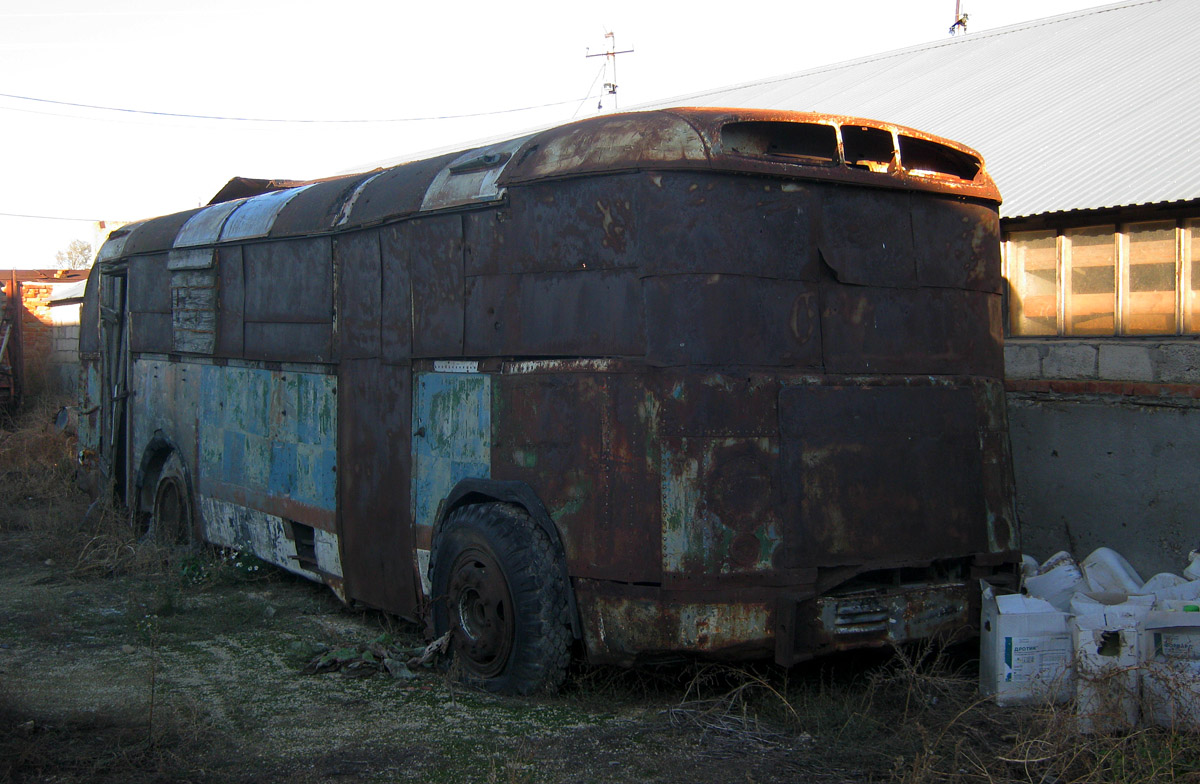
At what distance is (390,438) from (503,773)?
8.97 ft

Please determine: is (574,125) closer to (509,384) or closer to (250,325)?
(509,384)

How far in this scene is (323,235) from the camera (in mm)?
7191

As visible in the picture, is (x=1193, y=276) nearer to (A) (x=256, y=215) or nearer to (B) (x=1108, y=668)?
(B) (x=1108, y=668)

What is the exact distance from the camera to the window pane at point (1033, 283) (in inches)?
325

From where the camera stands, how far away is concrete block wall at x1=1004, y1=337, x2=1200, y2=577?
21.4 ft

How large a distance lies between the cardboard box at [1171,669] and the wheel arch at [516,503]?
2.60 meters

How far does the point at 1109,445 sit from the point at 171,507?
8009mm

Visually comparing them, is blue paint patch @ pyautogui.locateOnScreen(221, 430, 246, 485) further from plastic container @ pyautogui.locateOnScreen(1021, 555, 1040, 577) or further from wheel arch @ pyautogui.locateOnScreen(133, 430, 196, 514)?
plastic container @ pyautogui.locateOnScreen(1021, 555, 1040, 577)

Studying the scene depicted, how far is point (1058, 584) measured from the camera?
18.6 ft

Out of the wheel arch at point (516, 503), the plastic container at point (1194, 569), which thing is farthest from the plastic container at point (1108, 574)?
the wheel arch at point (516, 503)

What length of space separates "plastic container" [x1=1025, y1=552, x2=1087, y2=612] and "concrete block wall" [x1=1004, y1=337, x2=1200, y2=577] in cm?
119

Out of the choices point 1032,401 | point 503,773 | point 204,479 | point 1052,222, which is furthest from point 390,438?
point 1052,222

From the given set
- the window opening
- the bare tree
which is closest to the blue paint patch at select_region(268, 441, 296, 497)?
the window opening

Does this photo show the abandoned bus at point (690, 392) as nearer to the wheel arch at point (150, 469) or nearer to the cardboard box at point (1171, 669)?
the cardboard box at point (1171, 669)
